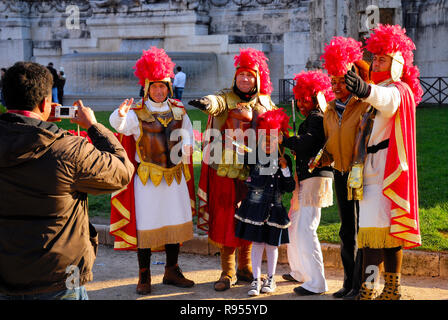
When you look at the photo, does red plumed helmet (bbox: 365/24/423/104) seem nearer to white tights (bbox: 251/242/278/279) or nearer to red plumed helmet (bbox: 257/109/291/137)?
red plumed helmet (bbox: 257/109/291/137)

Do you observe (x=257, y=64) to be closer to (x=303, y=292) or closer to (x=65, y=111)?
(x=303, y=292)

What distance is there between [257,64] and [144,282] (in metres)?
2.37

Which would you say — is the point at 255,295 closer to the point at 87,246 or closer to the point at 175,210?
the point at 175,210

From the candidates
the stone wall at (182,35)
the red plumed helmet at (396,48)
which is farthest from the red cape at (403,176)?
the stone wall at (182,35)

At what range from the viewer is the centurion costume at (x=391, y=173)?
5195 millimetres

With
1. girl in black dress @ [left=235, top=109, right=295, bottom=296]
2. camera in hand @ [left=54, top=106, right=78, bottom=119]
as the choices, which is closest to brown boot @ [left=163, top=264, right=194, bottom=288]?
girl in black dress @ [left=235, top=109, right=295, bottom=296]

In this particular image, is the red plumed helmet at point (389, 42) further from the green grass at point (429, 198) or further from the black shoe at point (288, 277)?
the black shoe at point (288, 277)

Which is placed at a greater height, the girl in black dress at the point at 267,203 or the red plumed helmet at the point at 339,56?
the red plumed helmet at the point at 339,56

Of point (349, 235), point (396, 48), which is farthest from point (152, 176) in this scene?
point (396, 48)

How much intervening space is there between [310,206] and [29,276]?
322 cm

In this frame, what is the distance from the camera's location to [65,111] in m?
3.95

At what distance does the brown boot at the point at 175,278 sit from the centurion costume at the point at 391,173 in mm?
1761

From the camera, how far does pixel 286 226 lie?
19.8 ft

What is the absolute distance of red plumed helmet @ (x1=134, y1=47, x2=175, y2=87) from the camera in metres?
6.32
